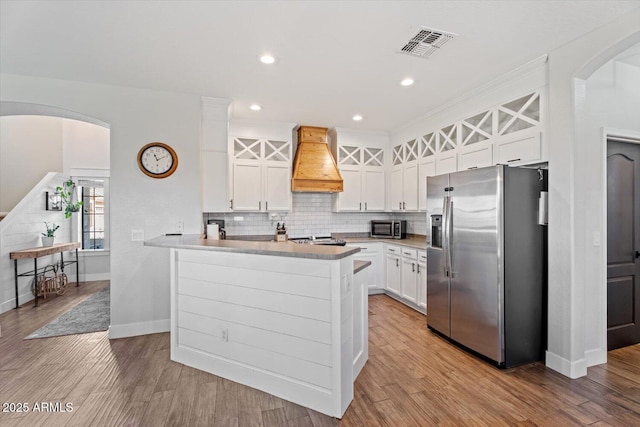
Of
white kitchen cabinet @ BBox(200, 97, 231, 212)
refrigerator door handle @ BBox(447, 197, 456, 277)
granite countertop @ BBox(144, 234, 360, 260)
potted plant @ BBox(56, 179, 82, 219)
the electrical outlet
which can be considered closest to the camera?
granite countertop @ BBox(144, 234, 360, 260)

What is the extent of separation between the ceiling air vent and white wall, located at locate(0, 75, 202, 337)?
104 inches

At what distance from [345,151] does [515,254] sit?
3.24 m

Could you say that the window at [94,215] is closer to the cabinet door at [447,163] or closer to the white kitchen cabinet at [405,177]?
the white kitchen cabinet at [405,177]

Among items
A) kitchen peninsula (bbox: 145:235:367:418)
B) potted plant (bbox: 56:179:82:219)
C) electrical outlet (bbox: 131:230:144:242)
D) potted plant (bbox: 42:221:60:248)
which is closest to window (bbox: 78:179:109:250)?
potted plant (bbox: 56:179:82:219)

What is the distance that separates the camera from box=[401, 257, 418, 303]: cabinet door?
425 centimetres

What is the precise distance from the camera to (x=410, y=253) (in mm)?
4336

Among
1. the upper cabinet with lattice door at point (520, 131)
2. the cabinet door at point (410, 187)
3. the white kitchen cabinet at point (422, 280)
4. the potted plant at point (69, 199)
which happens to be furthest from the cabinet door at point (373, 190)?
the potted plant at point (69, 199)

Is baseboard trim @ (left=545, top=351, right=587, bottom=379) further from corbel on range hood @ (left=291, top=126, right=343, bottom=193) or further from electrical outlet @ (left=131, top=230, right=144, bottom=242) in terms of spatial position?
electrical outlet @ (left=131, top=230, right=144, bottom=242)

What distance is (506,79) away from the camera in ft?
10.4

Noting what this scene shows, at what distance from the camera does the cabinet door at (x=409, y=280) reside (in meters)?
4.25

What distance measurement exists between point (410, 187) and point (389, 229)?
0.84m

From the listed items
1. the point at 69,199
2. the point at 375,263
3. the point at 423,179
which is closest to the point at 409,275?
the point at 375,263

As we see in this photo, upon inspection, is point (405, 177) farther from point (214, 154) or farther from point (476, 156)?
point (214, 154)

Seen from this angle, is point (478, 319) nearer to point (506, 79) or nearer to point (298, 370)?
point (298, 370)
